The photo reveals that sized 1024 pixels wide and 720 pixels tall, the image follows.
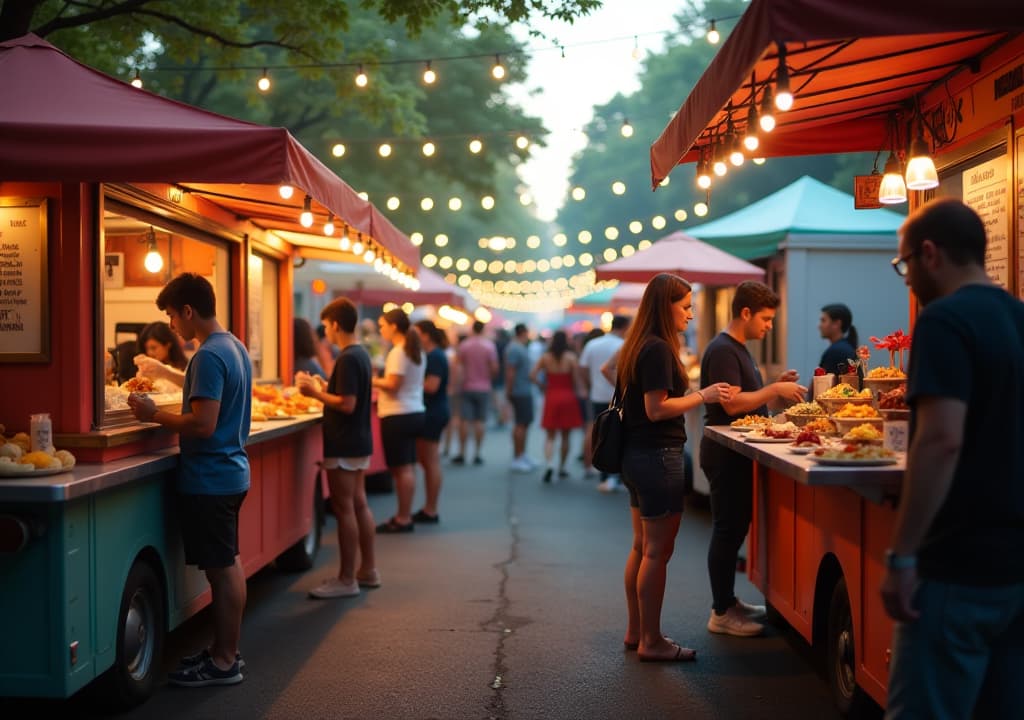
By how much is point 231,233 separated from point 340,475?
236 centimetres

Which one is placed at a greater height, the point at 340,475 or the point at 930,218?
the point at 930,218

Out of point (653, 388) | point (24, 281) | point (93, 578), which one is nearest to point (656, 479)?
point (653, 388)

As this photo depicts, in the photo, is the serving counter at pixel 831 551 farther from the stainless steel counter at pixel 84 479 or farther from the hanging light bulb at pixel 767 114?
the stainless steel counter at pixel 84 479

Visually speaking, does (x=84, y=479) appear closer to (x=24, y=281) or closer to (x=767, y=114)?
(x=24, y=281)

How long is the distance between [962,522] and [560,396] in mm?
14013

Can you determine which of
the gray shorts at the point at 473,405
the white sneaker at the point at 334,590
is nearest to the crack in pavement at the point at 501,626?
the white sneaker at the point at 334,590

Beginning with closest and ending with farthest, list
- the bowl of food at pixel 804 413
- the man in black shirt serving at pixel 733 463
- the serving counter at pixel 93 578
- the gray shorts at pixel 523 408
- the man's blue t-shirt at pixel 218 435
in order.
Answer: the serving counter at pixel 93 578 < the man's blue t-shirt at pixel 218 435 < the bowl of food at pixel 804 413 < the man in black shirt serving at pixel 733 463 < the gray shorts at pixel 523 408

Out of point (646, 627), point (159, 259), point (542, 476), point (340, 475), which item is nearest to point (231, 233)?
point (159, 259)

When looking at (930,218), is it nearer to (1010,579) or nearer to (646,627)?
(1010,579)

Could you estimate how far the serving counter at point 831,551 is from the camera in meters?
4.86

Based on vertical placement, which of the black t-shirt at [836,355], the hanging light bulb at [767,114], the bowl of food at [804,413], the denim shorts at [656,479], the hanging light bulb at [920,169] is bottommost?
the denim shorts at [656,479]

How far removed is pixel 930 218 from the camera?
3455 mm

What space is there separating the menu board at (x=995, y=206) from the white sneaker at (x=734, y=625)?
2561mm

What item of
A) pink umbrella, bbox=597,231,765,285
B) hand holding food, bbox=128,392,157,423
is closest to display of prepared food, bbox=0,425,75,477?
hand holding food, bbox=128,392,157,423
